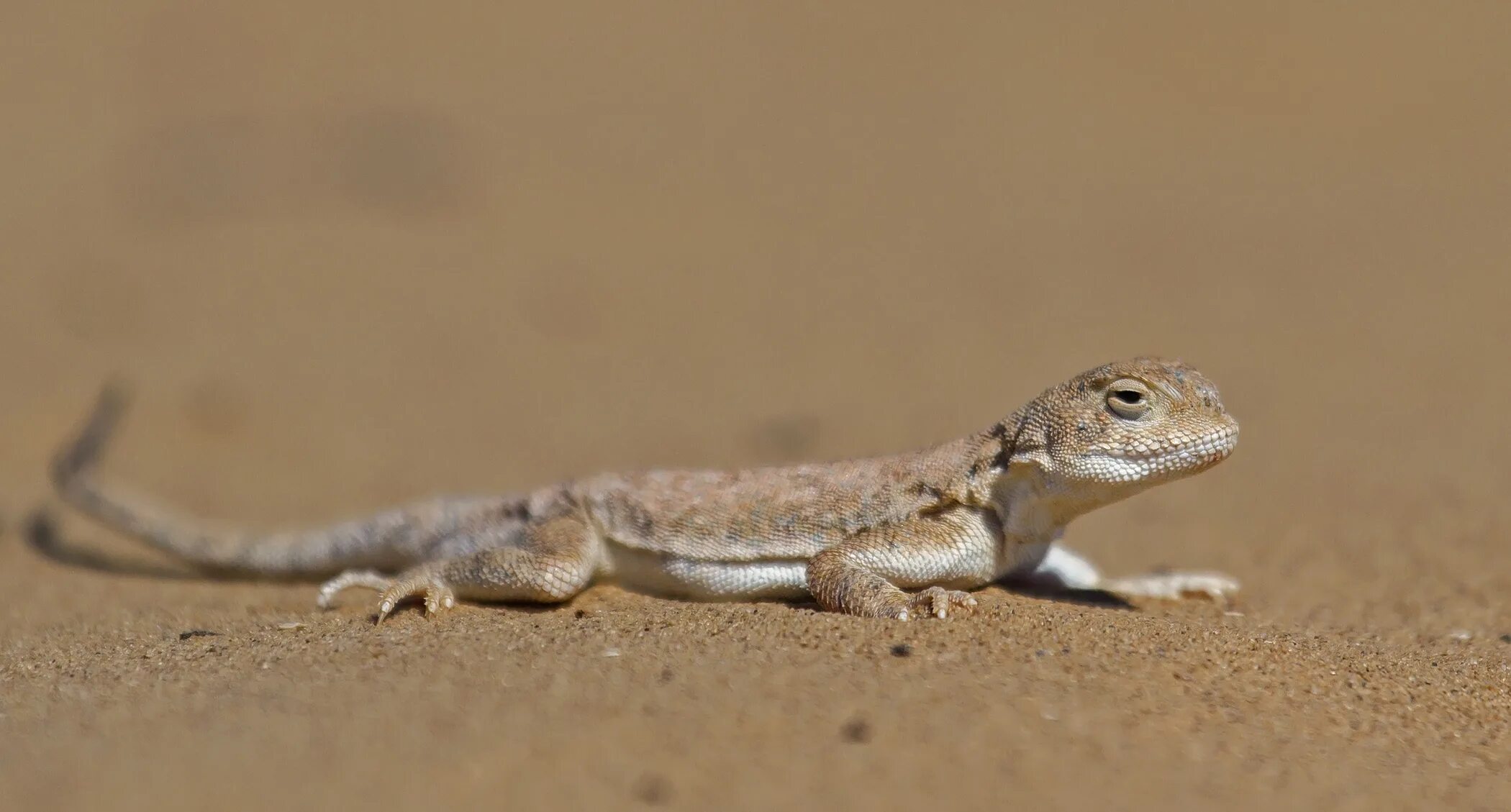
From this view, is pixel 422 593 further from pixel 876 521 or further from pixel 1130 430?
pixel 1130 430

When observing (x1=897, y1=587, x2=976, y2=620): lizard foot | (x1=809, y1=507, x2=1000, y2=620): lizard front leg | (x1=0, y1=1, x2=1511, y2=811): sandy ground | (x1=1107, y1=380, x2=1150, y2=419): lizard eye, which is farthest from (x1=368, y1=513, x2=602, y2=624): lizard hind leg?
(x1=1107, y1=380, x2=1150, y2=419): lizard eye

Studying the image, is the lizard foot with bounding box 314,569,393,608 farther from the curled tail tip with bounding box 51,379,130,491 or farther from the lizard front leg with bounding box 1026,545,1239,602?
the lizard front leg with bounding box 1026,545,1239,602

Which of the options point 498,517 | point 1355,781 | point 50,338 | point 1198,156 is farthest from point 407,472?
point 1198,156

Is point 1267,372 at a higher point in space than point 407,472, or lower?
higher

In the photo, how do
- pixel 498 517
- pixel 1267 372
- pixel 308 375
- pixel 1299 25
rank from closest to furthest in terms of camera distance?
pixel 498 517 < pixel 1267 372 < pixel 308 375 < pixel 1299 25

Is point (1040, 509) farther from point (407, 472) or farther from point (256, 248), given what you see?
point (256, 248)

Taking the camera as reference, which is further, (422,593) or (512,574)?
(422,593)

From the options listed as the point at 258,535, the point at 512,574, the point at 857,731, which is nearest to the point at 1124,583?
the point at 512,574
